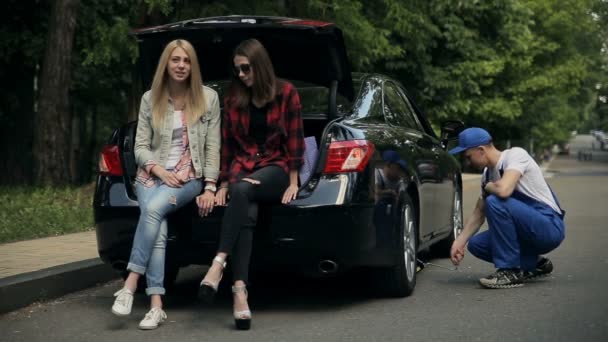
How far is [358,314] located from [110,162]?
178 cm

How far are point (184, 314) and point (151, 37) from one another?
1.72m

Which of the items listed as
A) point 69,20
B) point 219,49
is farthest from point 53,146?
point 219,49

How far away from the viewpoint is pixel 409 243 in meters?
Result: 7.39

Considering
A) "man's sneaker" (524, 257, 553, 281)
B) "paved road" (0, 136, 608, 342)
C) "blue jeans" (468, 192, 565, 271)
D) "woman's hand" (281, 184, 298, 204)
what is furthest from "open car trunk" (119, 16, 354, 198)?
"man's sneaker" (524, 257, 553, 281)

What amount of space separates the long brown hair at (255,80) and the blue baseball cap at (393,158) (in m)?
0.89

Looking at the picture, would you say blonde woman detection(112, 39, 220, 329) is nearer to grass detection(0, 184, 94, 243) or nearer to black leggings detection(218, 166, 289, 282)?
black leggings detection(218, 166, 289, 282)

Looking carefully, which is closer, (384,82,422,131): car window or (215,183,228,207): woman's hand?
Answer: (215,183,228,207): woman's hand

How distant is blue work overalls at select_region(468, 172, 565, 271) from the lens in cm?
755

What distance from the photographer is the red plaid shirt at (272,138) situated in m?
6.49

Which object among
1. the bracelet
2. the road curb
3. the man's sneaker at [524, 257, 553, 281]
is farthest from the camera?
the man's sneaker at [524, 257, 553, 281]

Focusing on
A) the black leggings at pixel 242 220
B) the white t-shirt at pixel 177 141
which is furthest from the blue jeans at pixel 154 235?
the black leggings at pixel 242 220

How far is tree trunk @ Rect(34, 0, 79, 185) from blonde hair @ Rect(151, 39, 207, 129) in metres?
11.9

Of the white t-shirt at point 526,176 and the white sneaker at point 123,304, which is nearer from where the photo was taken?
the white sneaker at point 123,304

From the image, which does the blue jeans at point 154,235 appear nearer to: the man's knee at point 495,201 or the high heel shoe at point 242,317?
the high heel shoe at point 242,317
